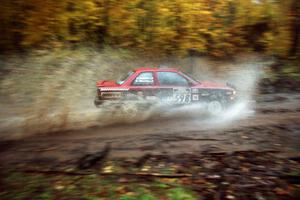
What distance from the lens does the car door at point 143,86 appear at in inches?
350

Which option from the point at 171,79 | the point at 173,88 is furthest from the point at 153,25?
the point at 173,88

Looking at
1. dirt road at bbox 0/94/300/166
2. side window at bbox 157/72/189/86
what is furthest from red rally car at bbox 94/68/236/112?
dirt road at bbox 0/94/300/166

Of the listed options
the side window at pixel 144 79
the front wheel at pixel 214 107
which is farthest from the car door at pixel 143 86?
the front wheel at pixel 214 107

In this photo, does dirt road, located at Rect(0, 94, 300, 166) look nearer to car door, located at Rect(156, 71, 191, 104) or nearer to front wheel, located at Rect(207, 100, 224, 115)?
front wheel, located at Rect(207, 100, 224, 115)

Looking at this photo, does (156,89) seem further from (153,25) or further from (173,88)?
(153,25)

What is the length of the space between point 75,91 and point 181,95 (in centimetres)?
421

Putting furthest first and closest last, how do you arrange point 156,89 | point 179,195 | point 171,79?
point 171,79
point 156,89
point 179,195

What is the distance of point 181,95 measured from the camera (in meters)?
8.99

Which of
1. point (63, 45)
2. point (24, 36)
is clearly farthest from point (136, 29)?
point (24, 36)

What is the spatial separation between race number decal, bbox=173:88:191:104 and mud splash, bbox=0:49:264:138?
0.65ft

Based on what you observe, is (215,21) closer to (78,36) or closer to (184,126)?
(78,36)

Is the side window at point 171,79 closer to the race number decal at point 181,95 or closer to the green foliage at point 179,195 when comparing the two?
the race number decal at point 181,95

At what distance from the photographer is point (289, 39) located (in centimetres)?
530

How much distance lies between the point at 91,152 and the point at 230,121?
4.12 metres
